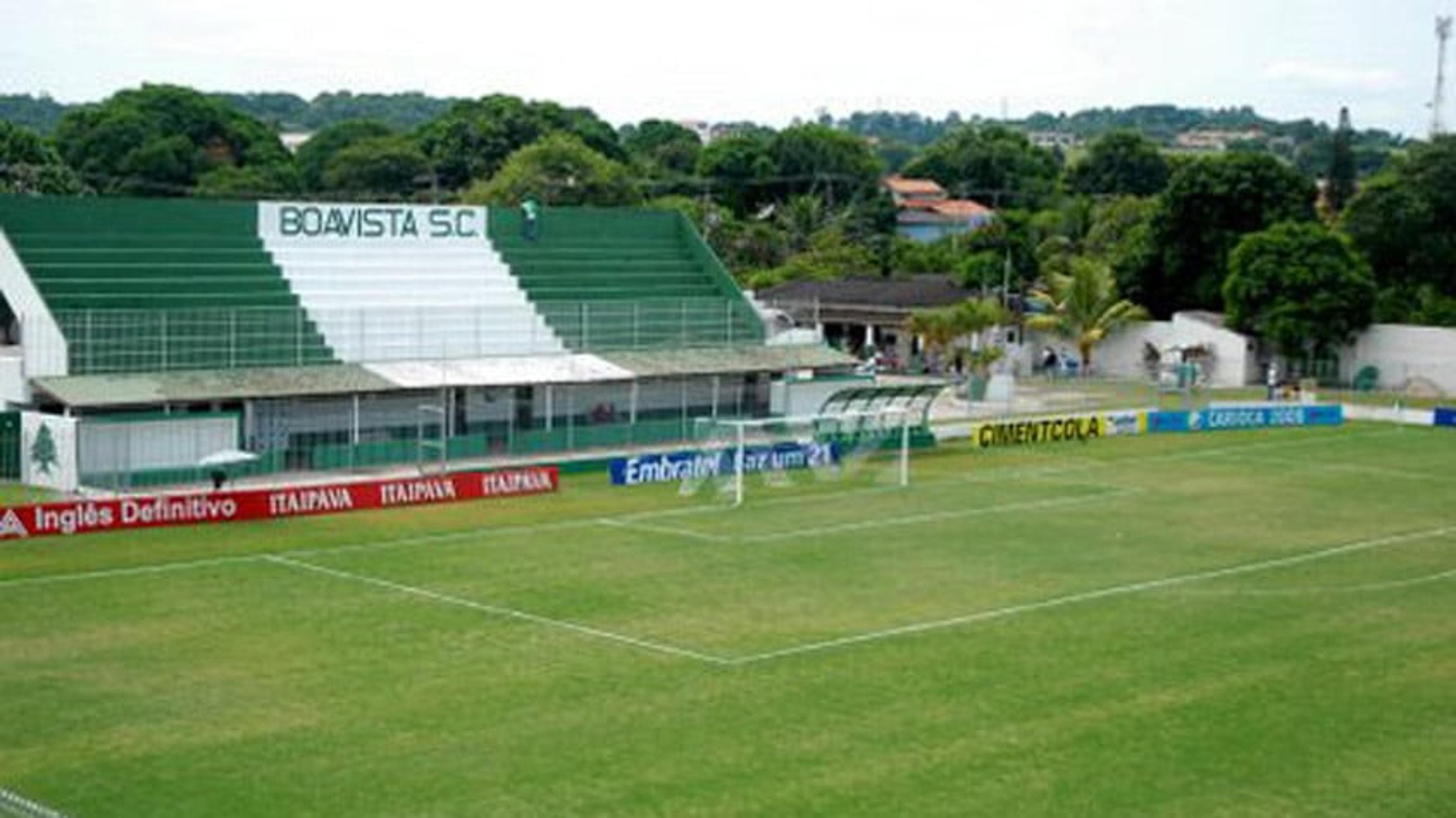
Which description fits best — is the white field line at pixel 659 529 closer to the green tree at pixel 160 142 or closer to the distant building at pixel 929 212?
the green tree at pixel 160 142

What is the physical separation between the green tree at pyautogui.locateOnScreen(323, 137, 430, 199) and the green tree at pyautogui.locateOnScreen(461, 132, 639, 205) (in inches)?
1448

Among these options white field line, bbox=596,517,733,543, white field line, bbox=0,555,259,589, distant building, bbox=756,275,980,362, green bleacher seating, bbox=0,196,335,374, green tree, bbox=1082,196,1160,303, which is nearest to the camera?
white field line, bbox=0,555,259,589

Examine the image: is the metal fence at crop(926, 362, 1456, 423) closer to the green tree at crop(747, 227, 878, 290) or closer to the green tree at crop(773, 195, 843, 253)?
the green tree at crop(747, 227, 878, 290)

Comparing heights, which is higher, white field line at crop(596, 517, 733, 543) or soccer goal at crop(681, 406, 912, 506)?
soccer goal at crop(681, 406, 912, 506)

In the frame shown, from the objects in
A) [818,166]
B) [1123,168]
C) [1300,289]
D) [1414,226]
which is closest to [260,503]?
[1300,289]

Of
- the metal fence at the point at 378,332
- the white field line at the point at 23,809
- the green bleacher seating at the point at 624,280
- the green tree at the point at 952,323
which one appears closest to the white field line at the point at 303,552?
the metal fence at the point at 378,332

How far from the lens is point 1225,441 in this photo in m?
64.2

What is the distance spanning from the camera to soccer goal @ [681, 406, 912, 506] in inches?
1982

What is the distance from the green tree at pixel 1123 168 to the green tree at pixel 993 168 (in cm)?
367

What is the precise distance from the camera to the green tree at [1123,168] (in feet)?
545

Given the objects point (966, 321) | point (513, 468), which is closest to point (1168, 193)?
point (966, 321)

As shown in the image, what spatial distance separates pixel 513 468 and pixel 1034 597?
1799cm

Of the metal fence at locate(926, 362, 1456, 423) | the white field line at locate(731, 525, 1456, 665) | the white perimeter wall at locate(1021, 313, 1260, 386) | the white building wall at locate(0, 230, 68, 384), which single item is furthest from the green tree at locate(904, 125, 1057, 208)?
the white building wall at locate(0, 230, 68, 384)

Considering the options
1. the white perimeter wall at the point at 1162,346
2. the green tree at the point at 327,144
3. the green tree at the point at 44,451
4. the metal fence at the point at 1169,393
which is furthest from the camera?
the green tree at the point at 327,144
